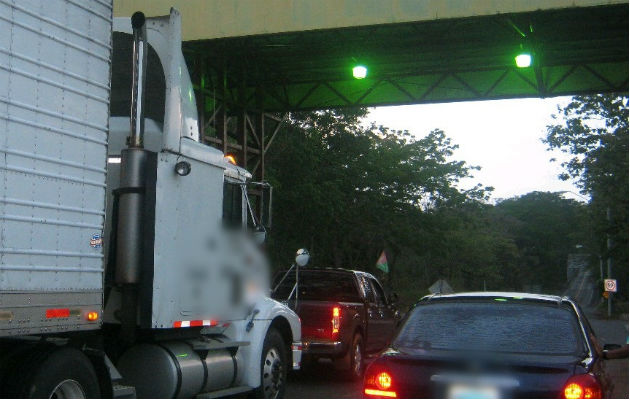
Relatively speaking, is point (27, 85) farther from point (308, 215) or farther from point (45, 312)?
point (308, 215)

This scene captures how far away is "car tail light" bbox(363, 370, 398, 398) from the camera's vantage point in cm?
603

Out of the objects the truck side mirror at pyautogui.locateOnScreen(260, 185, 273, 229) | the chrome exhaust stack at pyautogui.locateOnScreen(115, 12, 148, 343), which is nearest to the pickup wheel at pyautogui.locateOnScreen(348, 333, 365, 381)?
the truck side mirror at pyautogui.locateOnScreen(260, 185, 273, 229)

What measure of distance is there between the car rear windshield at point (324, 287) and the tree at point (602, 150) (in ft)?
55.2

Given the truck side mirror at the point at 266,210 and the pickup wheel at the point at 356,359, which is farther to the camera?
the pickup wheel at the point at 356,359

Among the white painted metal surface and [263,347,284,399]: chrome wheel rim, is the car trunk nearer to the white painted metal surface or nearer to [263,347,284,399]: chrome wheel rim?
the white painted metal surface

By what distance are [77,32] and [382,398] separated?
3426 millimetres

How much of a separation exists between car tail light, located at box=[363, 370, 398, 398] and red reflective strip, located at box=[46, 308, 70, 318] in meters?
2.15

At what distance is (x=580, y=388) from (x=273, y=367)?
501 cm

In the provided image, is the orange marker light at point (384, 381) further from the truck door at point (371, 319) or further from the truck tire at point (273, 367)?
the truck door at point (371, 319)

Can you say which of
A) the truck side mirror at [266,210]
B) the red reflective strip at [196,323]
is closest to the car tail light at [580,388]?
the red reflective strip at [196,323]

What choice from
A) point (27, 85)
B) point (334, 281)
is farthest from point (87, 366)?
point (334, 281)

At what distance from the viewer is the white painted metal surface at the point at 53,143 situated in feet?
18.1

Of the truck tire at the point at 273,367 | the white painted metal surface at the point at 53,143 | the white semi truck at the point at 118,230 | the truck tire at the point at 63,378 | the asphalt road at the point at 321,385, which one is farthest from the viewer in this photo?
the asphalt road at the point at 321,385

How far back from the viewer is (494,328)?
21.0 ft
